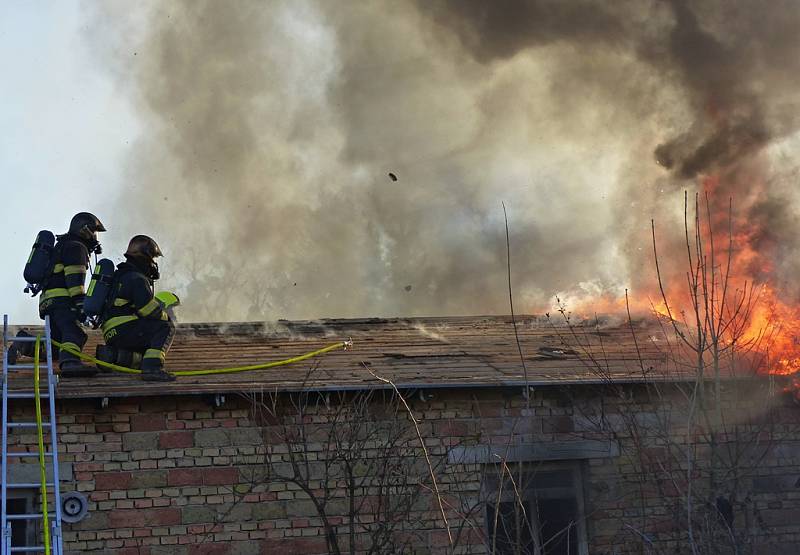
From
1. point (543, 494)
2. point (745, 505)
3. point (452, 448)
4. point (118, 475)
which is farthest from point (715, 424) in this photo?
point (118, 475)

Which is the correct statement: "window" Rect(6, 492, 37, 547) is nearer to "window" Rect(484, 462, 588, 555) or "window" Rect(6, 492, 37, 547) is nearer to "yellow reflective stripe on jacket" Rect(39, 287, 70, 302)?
"yellow reflective stripe on jacket" Rect(39, 287, 70, 302)

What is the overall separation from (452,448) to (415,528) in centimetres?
85

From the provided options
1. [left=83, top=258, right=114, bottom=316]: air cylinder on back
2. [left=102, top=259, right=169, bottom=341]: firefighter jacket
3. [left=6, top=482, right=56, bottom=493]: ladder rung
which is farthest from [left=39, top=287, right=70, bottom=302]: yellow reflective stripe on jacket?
[left=6, top=482, right=56, bottom=493]: ladder rung

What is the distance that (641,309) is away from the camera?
13.6m

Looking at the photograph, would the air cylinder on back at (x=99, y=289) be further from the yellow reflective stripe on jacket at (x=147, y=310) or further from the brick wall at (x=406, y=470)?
the brick wall at (x=406, y=470)

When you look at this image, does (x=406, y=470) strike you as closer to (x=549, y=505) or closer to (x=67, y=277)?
(x=549, y=505)

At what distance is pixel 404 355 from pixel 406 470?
186 cm

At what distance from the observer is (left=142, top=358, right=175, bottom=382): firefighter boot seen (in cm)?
969

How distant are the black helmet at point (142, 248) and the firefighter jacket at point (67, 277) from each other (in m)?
0.48

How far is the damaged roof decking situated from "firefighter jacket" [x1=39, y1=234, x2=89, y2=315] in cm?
99

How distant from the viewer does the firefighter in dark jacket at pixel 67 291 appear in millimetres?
10094

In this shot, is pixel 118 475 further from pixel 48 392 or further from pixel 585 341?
pixel 585 341

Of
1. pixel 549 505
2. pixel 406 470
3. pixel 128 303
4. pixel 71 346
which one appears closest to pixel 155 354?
pixel 128 303

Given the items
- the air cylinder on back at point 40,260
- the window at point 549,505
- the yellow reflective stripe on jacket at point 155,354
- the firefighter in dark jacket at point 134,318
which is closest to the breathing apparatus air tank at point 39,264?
the air cylinder on back at point 40,260
